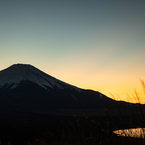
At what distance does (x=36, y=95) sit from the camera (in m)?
102

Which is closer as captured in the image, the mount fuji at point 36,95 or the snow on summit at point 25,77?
the mount fuji at point 36,95

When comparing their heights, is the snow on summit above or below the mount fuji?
above

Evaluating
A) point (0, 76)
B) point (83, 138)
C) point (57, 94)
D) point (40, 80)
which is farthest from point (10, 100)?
point (83, 138)

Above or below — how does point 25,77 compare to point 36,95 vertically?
above

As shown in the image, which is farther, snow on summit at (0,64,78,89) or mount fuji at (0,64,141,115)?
snow on summit at (0,64,78,89)

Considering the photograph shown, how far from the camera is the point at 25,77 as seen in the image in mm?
127062

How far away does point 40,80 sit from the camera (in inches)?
4899

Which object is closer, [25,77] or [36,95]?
[36,95]

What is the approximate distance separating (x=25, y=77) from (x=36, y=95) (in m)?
29.2

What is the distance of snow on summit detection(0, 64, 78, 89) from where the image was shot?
119 m

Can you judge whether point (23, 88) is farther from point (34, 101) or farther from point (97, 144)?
point (97, 144)

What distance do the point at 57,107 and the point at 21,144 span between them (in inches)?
2809

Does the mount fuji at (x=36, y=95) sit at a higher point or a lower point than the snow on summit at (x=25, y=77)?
lower

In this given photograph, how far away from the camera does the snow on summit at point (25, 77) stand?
11880cm
